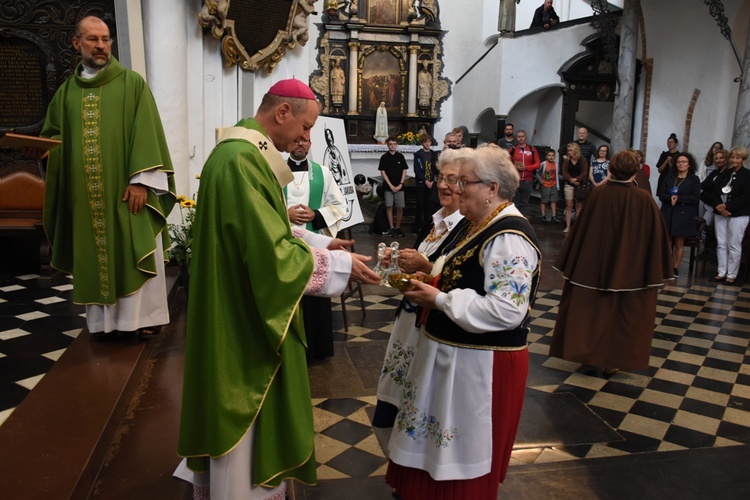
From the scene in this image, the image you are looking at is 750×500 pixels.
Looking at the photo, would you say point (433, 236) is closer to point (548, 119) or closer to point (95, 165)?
point (95, 165)

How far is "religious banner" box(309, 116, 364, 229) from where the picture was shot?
5844mm

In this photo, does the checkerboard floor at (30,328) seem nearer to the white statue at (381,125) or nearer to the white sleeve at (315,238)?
the white sleeve at (315,238)

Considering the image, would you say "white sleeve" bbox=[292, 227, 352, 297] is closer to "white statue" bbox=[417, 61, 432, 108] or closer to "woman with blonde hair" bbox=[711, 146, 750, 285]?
"woman with blonde hair" bbox=[711, 146, 750, 285]

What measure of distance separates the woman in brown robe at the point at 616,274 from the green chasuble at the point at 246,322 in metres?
3.03

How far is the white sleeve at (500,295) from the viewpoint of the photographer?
7.29ft

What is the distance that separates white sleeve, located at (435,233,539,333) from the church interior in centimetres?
118

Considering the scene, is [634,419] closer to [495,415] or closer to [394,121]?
[495,415]

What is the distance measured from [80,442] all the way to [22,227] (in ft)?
14.3

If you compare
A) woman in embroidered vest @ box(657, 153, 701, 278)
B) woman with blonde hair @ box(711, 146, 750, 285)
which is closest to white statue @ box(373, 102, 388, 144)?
woman in embroidered vest @ box(657, 153, 701, 278)

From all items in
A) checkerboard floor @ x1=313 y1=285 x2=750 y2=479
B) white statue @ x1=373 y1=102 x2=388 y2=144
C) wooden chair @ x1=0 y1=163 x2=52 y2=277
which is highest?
white statue @ x1=373 y1=102 x2=388 y2=144

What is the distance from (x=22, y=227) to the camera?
6.46 meters

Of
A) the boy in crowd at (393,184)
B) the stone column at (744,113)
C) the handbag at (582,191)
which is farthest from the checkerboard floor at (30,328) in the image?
the stone column at (744,113)

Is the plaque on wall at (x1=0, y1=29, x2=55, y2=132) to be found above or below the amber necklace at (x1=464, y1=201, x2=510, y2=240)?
above

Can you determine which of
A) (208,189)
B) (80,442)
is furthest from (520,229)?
(80,442)
